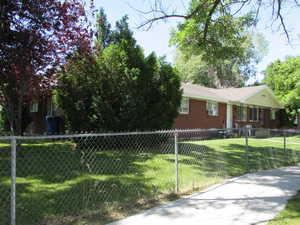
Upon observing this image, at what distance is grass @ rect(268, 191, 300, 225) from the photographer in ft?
12.7

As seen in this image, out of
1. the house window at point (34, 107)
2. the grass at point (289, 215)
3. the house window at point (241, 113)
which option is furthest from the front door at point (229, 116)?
the grass at point (289, 215)

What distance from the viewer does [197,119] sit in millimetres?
18625

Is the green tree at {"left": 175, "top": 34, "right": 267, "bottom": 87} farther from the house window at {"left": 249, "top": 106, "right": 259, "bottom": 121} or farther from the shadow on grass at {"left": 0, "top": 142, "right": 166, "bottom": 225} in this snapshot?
the shadow on grass at {"left": 0, "top": 142, "right": 166, "bottom": 225}

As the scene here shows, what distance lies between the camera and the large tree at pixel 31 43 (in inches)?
307

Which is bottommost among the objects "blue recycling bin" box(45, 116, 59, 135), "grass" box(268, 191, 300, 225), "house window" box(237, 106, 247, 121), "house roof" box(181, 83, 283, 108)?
"grass" box(268, 191, 300, 225)

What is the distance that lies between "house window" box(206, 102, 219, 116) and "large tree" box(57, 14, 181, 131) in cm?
986

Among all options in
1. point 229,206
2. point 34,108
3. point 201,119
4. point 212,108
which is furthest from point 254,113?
point 229,206

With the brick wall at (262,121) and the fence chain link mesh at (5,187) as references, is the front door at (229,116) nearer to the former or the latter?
the brick wall at (262,121)

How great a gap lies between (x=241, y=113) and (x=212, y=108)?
4.60 m

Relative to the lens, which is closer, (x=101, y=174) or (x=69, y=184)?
(x=69, y=184)

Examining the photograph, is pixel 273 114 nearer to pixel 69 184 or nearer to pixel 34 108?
pixel 34 108

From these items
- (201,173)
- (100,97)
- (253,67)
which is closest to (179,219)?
(201,173)

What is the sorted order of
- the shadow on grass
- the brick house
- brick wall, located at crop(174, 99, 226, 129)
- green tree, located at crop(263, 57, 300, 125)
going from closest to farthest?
1. the shadow on grass
2. brick wall, located at crop(174, 99, 226, 129)
3. the brick house
4. green tree, located at crop(263, 57, 300, 125)

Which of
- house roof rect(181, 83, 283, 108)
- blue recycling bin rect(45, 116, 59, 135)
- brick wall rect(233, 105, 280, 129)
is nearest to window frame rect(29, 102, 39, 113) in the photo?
blue recycling bin rect(45, 116, 59, 135)
